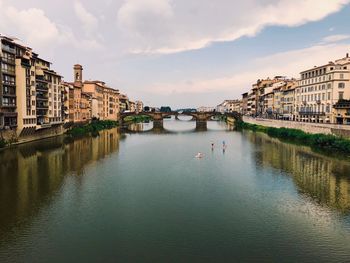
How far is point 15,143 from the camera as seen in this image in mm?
59000

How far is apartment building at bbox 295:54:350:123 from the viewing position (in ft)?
252

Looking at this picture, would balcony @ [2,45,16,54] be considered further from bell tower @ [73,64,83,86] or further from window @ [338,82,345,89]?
window @ [338,82,345,89]

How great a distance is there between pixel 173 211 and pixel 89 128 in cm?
7681

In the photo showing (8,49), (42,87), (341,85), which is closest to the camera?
(8,49)

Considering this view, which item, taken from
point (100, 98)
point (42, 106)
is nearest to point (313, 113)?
point (42, 106)

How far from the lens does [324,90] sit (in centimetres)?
8131

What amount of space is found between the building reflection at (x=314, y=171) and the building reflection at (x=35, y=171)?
23.9 meters

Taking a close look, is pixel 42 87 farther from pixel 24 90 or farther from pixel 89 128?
pixel 89 128

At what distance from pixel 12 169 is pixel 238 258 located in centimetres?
3263

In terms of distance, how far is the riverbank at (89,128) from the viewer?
86.4m

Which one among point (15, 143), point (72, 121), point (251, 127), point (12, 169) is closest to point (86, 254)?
point (12, 169)

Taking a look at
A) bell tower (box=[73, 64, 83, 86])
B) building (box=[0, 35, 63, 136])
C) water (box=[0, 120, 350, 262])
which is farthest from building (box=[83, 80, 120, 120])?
water (box=[0, 120, 350, 262])

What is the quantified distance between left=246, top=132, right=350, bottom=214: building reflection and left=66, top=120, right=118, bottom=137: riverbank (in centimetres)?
4796

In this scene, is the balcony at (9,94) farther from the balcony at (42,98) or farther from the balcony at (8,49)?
the balcony at (42,98)
